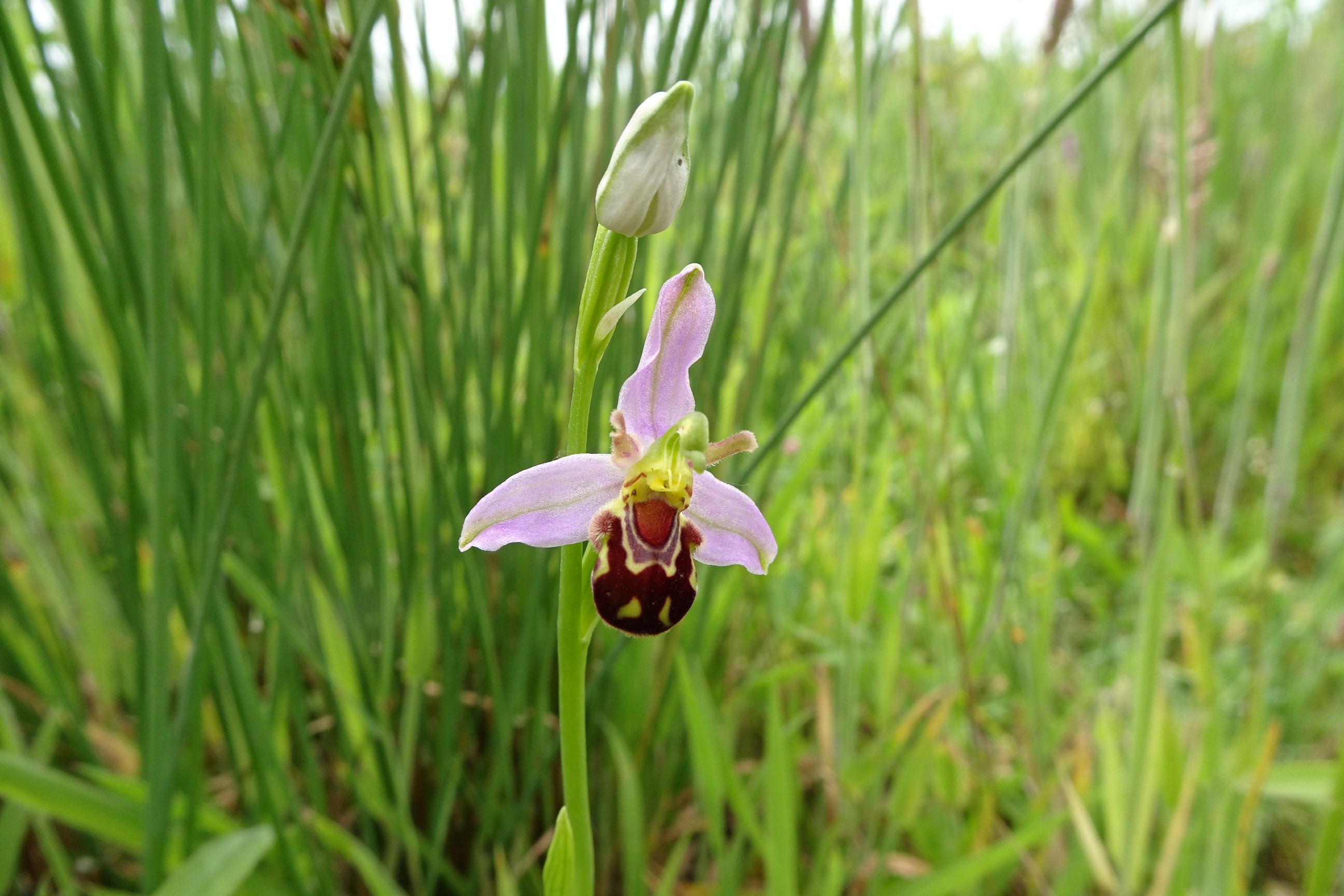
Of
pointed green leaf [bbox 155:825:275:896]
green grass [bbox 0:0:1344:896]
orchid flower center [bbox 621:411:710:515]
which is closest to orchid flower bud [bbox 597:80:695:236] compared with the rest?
orchid flower center [bbox 621:411:710:515]

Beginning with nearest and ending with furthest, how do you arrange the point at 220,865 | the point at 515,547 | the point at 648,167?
the point at 648,167, the point at 220,865, the point at 515,547

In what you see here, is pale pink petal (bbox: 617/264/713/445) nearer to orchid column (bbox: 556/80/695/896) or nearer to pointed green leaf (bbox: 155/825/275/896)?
orchid column (bbox: 556/80/695/896)

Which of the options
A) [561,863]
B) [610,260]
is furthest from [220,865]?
[610,260]

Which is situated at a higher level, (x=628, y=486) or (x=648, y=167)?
(x=648, y=167)

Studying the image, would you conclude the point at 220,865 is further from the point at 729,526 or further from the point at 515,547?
the point at 729,526

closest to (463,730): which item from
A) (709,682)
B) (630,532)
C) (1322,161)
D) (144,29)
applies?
(709,682)

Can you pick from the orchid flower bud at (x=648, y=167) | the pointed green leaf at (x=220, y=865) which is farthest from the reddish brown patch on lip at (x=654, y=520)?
the pointed green leaf at (x=220, y=865)
